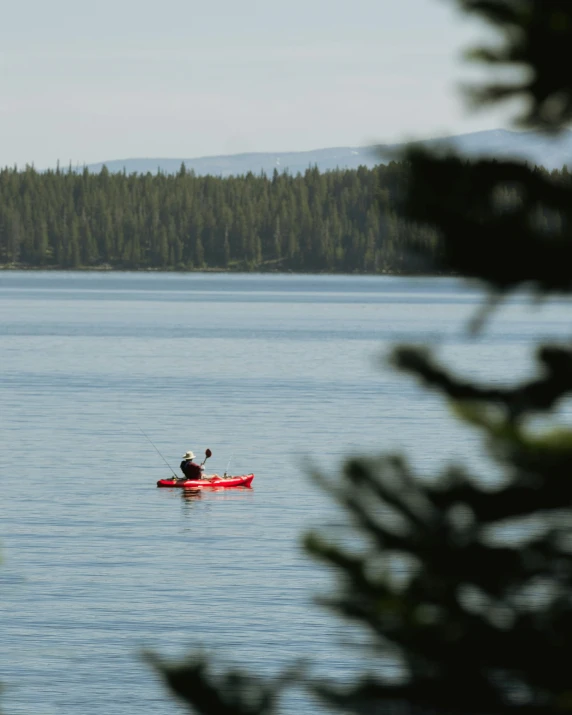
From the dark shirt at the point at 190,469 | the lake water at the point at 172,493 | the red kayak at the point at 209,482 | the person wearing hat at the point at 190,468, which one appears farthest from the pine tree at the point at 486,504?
the dark shirt at the point at 190,469

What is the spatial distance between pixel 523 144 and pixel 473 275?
33 cm

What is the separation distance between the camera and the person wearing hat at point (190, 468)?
45219mm

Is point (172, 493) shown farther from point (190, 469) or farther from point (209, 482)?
point (209, 482)

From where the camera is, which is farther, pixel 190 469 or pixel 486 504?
pixel 190 469

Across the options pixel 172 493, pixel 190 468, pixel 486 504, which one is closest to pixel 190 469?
pixel 190 468

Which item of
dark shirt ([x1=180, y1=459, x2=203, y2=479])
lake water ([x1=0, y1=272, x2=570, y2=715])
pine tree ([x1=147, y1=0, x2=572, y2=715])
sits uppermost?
pine tree ([x1=147, y1=0, x2=572, y2=715])

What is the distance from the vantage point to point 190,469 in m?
45.6

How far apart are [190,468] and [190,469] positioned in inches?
1.7

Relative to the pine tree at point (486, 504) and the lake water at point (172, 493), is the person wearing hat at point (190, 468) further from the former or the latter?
the pine tree at point (486, 504)

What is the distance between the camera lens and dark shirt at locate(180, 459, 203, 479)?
45.4 metres

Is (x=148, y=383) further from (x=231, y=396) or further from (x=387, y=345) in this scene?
(x=387, y=345)

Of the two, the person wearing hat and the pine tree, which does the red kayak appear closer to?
the person wearing hat

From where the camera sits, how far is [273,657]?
25.6m

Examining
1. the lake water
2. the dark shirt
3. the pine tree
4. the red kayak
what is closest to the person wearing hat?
the dark shirt
